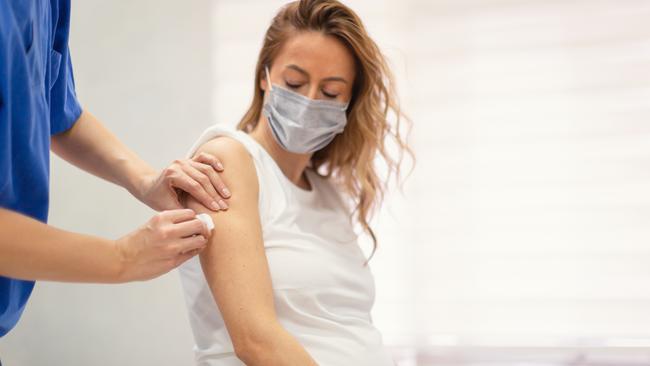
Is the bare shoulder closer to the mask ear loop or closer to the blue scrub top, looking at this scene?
the mask ear loop

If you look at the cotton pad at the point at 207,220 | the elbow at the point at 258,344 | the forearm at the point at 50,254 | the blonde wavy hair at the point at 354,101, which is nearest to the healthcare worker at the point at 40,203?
the forearm at the point at 50,254

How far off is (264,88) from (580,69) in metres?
1.28

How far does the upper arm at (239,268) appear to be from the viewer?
1232mm

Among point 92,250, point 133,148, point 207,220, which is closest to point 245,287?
point 207,220

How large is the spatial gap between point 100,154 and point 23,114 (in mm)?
429

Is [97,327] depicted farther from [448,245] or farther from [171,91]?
[448,245]

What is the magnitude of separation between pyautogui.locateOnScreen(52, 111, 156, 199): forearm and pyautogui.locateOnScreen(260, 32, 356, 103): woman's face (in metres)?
0.44

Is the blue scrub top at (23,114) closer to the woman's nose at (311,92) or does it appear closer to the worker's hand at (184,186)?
the worker's hand at (184,186)

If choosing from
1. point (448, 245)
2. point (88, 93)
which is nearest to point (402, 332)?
point (448, 245)

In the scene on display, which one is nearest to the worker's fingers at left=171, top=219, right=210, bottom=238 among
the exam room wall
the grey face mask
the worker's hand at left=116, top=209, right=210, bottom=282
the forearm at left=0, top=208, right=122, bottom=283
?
the worker's hand at left=116, top=209, right=210, bottom=282

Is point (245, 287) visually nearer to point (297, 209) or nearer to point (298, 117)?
point (297, 209)

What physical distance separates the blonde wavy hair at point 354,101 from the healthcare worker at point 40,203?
612 millimetres

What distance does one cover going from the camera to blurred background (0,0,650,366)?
2.31m

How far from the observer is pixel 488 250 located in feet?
7.76
